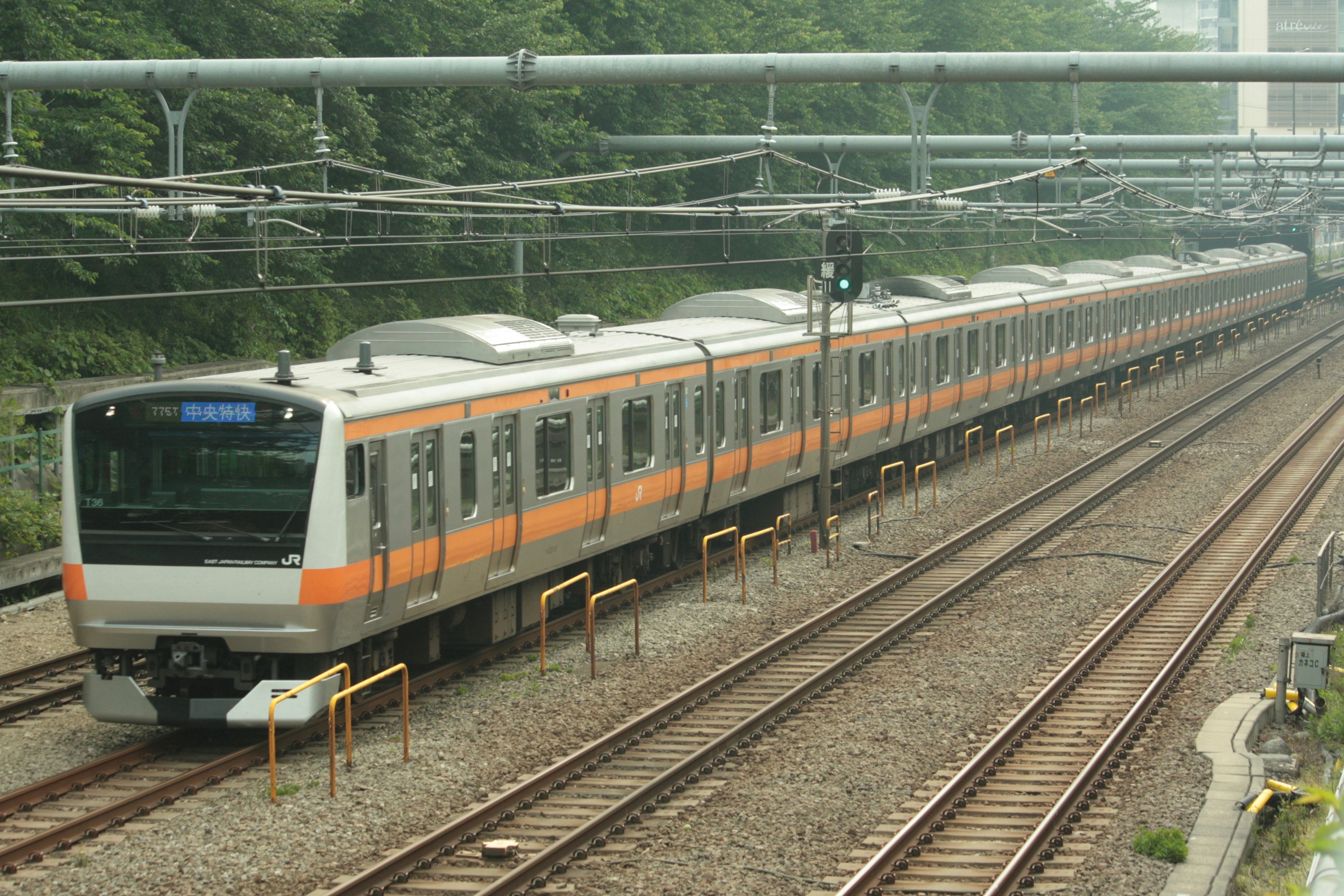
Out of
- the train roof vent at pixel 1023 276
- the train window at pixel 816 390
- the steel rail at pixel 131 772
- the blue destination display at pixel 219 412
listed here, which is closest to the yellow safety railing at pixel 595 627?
the steel rail at pixel 131 772

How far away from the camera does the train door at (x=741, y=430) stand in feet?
61.3

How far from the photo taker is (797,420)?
2058cm

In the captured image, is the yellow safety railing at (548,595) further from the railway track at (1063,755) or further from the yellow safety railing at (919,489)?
the yellow safety railing at (919,489)

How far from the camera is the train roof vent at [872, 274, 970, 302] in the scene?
28125 mm

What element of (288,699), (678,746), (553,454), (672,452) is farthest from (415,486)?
(672,452)

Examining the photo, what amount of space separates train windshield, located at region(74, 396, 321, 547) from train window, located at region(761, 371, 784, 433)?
30.1 ft

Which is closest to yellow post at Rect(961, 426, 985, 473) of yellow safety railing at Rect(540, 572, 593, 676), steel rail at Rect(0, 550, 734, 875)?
yellow safety railing at Rect(540, 572, 593, 676)

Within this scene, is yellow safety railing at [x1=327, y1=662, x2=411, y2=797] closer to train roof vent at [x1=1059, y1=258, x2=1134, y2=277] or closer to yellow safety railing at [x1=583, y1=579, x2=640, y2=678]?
yellow safety railing at [x1=583, y1=579, x2=640, y2=678]

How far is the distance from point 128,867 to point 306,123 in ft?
63.4

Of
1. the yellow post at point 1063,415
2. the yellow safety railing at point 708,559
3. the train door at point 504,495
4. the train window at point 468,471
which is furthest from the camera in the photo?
the yellow post at point 1063,415

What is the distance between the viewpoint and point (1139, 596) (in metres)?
17.1

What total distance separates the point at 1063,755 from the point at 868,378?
459 inches

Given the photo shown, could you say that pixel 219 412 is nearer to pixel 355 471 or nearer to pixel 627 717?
pixel 355 471

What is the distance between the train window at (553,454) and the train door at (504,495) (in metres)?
0.41
